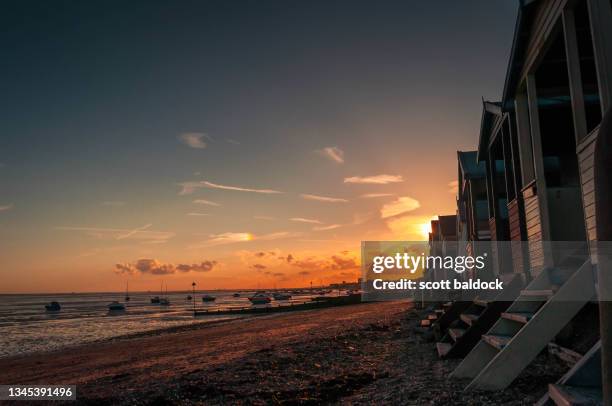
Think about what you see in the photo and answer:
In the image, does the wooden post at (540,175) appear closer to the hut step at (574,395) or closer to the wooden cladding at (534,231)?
the wooden cladding at (534,231)

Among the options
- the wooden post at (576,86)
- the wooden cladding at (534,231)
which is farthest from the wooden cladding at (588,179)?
the wooden cladding at (534,231)

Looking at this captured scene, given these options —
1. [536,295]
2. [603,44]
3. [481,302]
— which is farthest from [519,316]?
[603,44]

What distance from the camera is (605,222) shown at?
1.91 meters

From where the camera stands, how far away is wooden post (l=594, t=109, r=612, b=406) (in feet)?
6.04

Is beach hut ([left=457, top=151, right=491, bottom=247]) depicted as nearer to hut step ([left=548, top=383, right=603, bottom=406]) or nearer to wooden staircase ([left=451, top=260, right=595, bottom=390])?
wooden staircase ([left=451, top=260, right=595, bottom=390])

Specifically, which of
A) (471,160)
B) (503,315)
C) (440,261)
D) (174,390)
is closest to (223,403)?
(174,390)

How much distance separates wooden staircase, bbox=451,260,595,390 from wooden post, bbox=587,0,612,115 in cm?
269

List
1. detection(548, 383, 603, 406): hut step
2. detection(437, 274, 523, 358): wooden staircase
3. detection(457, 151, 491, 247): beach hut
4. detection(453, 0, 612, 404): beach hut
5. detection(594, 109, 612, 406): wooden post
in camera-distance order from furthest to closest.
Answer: detection(457, 151, 491, 247): beach hut → detection(437, 274, 523, 358): wooden staircase → detection(453, 0, 612, 404): beach hut → detection(548, 383, 603, 406): hut step → detection(594, 109, 612, 406): wooden post

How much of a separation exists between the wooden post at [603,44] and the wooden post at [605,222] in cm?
505

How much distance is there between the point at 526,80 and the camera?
9797 mm

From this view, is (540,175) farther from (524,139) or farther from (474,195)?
(474,195)

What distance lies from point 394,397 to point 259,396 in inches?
95.5

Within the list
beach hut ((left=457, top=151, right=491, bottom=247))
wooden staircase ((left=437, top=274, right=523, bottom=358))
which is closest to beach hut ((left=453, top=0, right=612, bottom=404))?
wooden staircase ((left=437, top=274, right=523, bottom=358))

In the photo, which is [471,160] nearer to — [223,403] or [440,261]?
[440,261]
